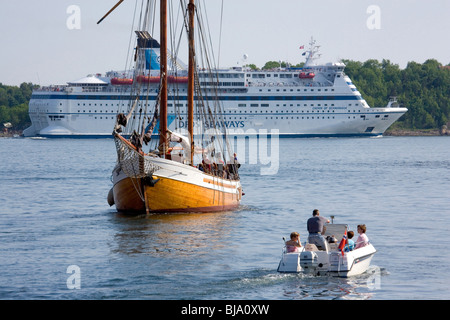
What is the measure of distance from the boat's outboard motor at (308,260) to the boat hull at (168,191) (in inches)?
484

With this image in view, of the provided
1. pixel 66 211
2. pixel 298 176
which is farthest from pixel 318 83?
pixel 66 211

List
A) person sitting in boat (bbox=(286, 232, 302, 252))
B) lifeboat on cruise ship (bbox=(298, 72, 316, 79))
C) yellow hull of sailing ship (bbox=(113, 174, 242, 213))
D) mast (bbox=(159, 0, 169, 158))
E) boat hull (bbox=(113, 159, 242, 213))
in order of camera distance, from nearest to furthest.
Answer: person sitting in boat (bbox=(286, 232, 302, 252)) → boat hull (bbox=(113, 159, 242, 213)) → yellow hull of sailing ship (bbox=(113, 174, 242, 213)) → mast (bbox=(159, 0, 169, 158)) → lifeboat on cruise ship (bbox=(298, 72, 316, 79))

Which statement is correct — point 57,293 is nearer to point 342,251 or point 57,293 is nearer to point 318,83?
point 342,251

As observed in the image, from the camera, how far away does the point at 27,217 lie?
37812mm

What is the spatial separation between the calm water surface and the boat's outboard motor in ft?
1.14

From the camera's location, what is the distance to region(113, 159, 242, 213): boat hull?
34156 millimetres

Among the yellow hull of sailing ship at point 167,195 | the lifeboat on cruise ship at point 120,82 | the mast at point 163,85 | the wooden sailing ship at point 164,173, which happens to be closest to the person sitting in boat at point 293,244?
the wooden sailing ship at point 164,173

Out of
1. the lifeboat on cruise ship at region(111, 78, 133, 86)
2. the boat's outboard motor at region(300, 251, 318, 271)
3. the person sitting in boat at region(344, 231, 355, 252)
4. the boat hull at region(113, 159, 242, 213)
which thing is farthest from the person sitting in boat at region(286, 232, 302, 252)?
the lifeboat on cruise ship at region(111, 78, 133, 86)

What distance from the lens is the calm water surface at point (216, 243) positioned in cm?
2211

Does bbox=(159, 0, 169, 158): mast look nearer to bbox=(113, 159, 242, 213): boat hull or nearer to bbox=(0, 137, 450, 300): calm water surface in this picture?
bbox=(113, 159, 242, 213): boat hull

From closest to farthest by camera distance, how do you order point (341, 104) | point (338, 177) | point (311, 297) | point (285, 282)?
1. point (311, 297)
2. point (285, 282)
3. point (338, 177)
4. point (341, 104)

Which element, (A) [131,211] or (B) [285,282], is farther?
(A) [131,211]

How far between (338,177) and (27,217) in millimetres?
31019

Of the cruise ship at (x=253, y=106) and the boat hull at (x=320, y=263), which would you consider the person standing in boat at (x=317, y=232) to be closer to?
the boat hull at (x=320, y=263)
